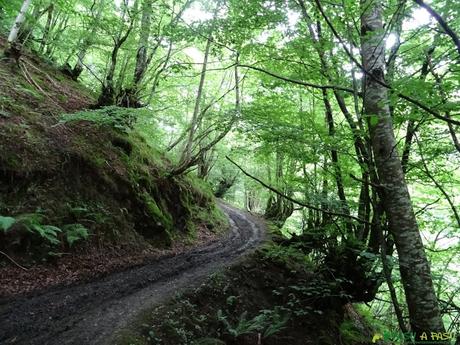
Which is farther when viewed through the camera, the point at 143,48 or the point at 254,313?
the point at 143,48

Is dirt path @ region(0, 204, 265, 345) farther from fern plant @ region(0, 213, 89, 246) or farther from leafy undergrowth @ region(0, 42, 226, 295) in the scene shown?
fern plant @ region(0, 213, 89, 246)

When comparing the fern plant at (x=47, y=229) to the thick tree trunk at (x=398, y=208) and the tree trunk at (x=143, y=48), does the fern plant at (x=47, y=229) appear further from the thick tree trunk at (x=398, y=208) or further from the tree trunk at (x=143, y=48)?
the tree trunk at (x=143, y=48)

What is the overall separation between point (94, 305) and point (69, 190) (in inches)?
122

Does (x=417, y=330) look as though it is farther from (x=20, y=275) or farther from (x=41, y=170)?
(x=41, y=170)

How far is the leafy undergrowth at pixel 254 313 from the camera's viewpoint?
491 cm

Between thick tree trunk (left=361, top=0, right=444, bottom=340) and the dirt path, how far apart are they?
3.94 metres

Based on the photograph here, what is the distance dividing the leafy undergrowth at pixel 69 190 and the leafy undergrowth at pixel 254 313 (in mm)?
2203

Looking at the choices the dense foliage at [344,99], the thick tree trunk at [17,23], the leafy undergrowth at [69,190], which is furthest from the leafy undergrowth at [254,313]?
the thick tree trunk at [17,23]

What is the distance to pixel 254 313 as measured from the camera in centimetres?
675

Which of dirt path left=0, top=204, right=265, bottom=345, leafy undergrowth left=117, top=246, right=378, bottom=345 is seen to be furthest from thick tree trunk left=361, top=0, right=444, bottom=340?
dirt path left=0, top=204, right=265, bottom=345

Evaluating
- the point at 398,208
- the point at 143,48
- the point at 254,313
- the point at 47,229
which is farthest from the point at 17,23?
the point at 398,208

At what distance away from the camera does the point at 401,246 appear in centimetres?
379

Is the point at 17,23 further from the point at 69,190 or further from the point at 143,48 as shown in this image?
the point at 69,190

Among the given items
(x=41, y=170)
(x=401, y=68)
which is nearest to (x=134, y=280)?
(x=41, y=170)
